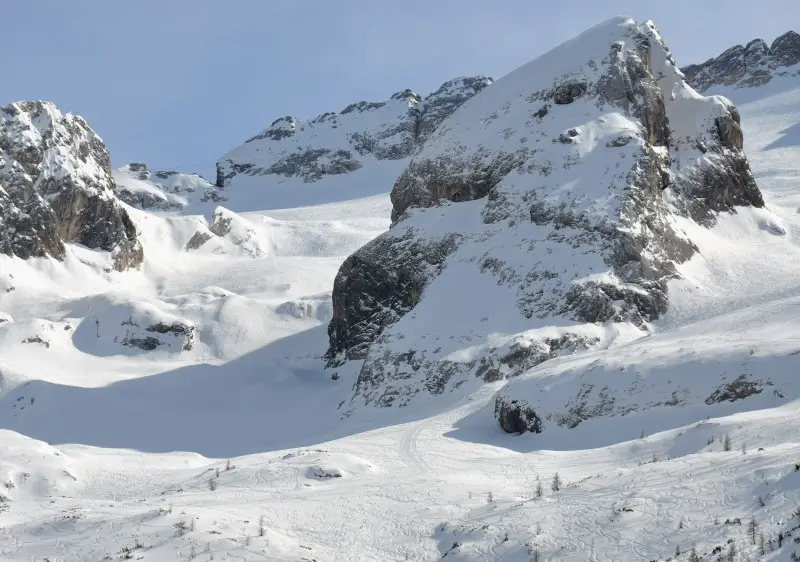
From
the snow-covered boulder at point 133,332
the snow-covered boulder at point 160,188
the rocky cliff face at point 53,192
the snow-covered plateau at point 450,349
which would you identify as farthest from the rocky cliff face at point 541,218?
the snow-covered boulder at point 160,188

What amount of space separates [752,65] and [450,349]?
4809 inches

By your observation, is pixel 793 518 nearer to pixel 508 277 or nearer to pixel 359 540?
pixel 359 540

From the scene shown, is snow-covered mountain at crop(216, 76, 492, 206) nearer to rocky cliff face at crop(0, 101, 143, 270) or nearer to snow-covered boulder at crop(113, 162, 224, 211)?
snow-covered boulder at crop(113, 162, 224, 211)

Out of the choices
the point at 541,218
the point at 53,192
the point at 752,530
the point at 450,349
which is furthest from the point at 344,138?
the point at 752,530

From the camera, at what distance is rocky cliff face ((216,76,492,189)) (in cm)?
16825

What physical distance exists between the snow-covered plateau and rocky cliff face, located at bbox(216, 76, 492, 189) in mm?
59368

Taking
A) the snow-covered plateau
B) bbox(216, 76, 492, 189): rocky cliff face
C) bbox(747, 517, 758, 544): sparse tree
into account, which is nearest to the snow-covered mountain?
bbox(216, 76, 492, 189): rocky cliff face

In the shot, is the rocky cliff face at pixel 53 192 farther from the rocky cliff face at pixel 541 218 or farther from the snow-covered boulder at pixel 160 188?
the snow-covered boulder at pixel 160 188

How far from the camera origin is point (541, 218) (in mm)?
60312

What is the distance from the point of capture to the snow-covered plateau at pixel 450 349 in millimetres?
21641

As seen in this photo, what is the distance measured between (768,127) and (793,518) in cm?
11797

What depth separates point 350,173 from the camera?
164 m

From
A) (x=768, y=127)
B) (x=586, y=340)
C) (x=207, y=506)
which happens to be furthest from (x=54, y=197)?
(x=768, y=127)

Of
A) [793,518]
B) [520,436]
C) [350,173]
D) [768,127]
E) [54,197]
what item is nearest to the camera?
[793,518]
